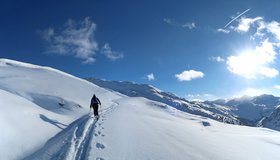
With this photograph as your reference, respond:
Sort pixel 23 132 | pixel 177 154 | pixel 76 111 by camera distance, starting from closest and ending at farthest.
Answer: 1. pixel 177 154
2. pixel 23 132
3. pixel 76 111

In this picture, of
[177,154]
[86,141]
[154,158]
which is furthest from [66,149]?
[177,154]

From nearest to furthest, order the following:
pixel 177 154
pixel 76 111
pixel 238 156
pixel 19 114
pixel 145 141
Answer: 1. pixel 177 154
2. pixel 238 156
3. pixel 145 141
4. pixel 19 114
5. pixel 76 111

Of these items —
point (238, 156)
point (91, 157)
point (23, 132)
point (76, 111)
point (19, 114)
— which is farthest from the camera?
point (76, 111)

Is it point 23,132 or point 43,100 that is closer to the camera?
point 23,132

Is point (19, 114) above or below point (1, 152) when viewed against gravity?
above

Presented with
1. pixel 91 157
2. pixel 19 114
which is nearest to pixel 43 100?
pixel 19 114

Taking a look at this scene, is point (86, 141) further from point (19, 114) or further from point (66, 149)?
point (19, 114)

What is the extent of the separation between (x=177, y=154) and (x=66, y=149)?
5.04m

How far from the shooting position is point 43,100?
37.3 m

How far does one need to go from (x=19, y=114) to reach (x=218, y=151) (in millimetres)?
13601

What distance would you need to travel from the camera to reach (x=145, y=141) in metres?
16.0

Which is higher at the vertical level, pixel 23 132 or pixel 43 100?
pixel 43 100

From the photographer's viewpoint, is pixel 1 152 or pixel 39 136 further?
pixel 39 136

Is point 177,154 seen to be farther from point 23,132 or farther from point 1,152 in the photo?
point 23,132
